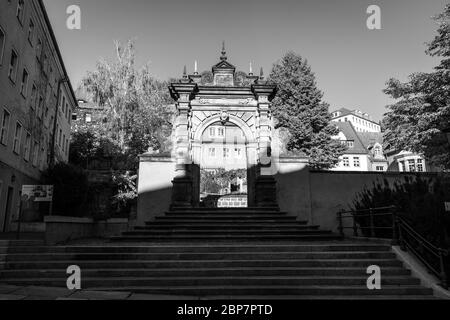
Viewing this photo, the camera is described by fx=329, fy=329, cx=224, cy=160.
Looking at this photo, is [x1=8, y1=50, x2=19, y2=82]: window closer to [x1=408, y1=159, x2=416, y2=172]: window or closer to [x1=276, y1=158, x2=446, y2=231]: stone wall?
[x1=276, y1=158, x2=446, y2=231]: stone wall

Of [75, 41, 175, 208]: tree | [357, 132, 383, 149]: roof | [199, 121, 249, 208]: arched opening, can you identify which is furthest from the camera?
[357, 132, 383, 149]: roof

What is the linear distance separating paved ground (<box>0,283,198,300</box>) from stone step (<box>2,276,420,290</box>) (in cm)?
47

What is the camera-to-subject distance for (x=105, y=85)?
2570cm

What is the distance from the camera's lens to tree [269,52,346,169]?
1173 inches

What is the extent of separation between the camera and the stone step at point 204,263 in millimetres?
7609

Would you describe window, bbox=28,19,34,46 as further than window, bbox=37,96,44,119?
No

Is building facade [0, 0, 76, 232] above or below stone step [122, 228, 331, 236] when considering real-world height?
above

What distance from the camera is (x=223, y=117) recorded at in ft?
52.6

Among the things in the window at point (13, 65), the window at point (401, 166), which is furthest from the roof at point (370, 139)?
the window at point (13, 65)

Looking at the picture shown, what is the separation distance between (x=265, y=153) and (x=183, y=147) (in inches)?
150

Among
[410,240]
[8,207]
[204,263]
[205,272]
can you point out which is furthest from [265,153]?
[8,207]

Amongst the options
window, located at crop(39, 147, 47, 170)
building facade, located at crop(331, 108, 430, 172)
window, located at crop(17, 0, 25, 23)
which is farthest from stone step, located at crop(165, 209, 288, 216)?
building facade, located at crop(331, 108, 430, 172)

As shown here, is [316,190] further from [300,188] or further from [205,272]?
[205,272]
